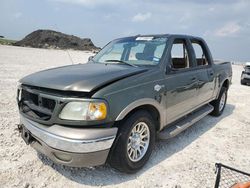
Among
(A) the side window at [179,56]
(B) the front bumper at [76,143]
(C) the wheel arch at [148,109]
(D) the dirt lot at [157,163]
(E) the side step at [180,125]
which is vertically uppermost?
(A) the side window at [179,56]

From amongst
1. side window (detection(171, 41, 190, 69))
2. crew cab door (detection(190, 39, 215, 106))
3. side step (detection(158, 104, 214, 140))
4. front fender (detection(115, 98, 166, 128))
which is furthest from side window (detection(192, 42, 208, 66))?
front fender (detection(115, 98, 166, 128))

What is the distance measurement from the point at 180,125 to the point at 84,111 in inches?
79.0

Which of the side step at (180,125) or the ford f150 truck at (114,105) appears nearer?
the ford f150 truck at (114,105)

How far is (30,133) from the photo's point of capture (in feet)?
10.1

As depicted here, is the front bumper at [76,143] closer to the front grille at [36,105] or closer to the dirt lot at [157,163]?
the front grille at [36,105]

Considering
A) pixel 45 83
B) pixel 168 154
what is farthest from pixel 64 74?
pixel 168 154

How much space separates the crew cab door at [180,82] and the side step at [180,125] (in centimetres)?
15

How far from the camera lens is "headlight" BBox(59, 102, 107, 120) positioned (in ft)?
8.72

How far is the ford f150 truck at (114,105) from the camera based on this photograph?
2.67 metres

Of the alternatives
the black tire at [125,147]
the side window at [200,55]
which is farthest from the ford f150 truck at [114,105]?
the side window at [200,55]

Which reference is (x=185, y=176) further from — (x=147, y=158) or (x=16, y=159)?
(x=16, y=159)

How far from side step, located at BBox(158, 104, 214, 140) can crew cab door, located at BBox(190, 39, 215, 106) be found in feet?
0.64

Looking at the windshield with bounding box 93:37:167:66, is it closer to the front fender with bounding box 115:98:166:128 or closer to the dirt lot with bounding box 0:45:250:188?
the front fender with bounding box 115:98:166:128

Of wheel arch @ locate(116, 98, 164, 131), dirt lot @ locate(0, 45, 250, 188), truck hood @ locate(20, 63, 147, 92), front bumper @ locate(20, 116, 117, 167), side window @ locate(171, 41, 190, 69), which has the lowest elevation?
dirt lot @ locate(0, 45, 250, 188)
